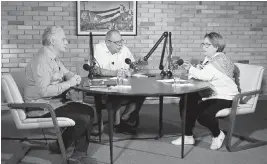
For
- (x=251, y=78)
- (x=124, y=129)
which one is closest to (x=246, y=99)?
(x=251, y=78)

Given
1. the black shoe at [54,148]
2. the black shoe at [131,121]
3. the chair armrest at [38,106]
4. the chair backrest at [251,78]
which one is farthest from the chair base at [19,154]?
the chair backrest at [251,78]

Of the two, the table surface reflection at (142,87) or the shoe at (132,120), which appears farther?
the shoe at (132,120)

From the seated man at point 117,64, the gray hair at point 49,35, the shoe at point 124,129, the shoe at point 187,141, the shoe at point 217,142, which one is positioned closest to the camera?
the gray hair at point 49,35

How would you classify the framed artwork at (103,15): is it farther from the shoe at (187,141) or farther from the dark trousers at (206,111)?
the shoe at (187,141)

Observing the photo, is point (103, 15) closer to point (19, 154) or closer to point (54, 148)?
point (54, 148)

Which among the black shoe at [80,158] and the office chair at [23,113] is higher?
Answer: the office chair at [23,113]

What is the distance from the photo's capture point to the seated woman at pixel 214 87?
10.6 ft

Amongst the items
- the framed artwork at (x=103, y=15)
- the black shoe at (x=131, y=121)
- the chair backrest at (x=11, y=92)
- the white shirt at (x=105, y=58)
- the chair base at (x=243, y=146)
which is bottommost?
the chair base at (x=243, y=146)

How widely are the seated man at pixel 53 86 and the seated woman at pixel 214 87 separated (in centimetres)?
111

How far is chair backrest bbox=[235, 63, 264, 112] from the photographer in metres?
3.42

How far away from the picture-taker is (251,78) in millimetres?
3488

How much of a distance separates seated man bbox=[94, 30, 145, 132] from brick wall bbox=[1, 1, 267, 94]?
109cm

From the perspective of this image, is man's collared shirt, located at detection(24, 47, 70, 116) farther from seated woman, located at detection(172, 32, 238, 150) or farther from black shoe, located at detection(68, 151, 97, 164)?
seated woman, located at detection(172, 32, 238, 150)

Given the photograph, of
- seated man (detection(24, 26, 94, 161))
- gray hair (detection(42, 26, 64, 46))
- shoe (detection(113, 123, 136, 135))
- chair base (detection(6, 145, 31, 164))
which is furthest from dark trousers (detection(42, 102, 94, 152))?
shoe (detection(113, 123, 136, 135))
